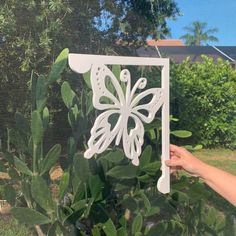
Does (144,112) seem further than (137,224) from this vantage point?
No

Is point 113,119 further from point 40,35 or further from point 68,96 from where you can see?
point 40,35

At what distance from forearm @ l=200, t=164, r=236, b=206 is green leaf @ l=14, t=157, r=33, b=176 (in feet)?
2.63

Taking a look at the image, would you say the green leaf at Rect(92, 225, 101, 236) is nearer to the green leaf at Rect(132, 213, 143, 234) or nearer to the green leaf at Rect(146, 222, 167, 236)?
the green leaf at Rect(132, 213, 143, 234)

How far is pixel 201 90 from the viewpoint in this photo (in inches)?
417

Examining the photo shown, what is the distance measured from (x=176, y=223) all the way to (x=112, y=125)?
0.94 metres

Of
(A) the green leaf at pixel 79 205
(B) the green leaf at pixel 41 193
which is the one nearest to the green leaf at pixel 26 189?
(B) the green leaf at pixel 41 193

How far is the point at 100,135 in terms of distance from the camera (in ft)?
6.54

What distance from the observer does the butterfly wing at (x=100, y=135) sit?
1.95 meters

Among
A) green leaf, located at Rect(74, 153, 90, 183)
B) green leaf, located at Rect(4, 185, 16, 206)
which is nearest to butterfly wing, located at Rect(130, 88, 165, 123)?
green leaf, located at Rect(74, 153, 90, 183)

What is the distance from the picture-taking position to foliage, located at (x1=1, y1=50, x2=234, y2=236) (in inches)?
89.4

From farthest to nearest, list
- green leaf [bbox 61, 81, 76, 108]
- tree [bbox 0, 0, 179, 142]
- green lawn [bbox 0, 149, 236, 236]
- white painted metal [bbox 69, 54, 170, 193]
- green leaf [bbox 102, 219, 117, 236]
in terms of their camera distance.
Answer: tree [bbox 0, 0, 179, 142] → green lawn [bbox 0, 149, 236, 236] → green leaf [bbox 61, 81, 76, 108] → green leaf [bbox 102, 219, 117, 236] → white painted metal [bbox 69, 54, 170, 193]

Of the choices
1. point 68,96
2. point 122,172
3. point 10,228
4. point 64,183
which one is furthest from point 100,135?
point 10,228

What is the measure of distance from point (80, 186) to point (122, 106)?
1.59ft

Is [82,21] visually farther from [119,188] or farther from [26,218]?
[26,218]
